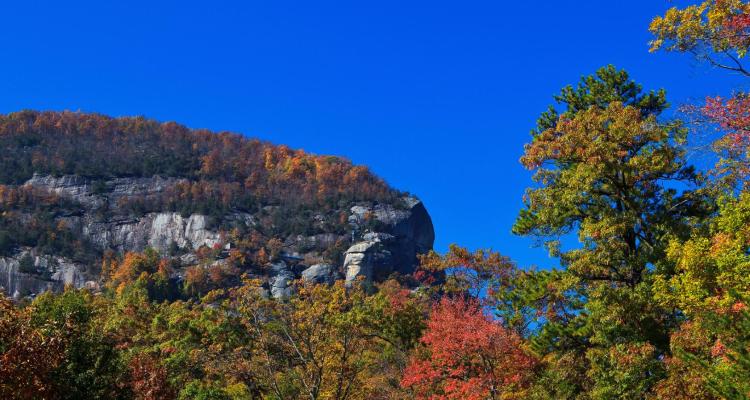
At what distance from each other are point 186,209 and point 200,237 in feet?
31.2

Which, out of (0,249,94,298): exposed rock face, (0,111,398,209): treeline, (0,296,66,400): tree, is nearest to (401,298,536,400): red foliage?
(0,296,66,400): tree

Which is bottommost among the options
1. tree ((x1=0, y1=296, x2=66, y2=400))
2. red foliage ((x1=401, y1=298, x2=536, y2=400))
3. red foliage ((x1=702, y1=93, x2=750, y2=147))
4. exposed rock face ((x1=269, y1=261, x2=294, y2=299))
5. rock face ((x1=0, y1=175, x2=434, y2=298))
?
tree ((x1=0, y1=296, x2=66, y2=400))

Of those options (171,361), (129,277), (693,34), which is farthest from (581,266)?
(129,277)

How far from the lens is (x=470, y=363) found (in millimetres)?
22406

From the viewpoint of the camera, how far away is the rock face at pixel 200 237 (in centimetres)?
11238

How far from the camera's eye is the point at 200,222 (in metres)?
132

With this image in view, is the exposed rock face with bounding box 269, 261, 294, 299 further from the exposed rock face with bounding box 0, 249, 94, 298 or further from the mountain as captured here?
the exposed rock face with bounding box 0, 249, 94, 298

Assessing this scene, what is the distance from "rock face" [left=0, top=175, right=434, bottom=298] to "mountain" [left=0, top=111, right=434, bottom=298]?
9.4 inches

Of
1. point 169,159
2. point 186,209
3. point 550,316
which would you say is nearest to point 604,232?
point 550,316

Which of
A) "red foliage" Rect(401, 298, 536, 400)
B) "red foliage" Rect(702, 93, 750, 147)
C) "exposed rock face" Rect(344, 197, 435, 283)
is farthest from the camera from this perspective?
"exposed rock face" Rect(344, 197, 435, 283)

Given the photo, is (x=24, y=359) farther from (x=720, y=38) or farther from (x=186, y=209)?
(x=186, y=209)

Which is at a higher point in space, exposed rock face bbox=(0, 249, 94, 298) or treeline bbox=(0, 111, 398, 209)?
treeline bbox=(0, 111, 398, 209)

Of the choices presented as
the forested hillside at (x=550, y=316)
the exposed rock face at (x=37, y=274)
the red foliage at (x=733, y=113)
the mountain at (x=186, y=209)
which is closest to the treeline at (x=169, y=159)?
the mountain at (x=186, y=209)

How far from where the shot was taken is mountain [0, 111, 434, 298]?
116000mm
